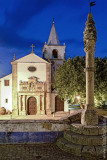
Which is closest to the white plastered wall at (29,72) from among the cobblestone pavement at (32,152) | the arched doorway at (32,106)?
the arched doorway at (32,106)

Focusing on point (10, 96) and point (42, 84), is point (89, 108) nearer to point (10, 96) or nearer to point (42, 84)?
point (42, 84)

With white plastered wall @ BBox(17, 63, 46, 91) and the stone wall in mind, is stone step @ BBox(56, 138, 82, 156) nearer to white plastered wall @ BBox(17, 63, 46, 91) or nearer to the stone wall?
the stone wall

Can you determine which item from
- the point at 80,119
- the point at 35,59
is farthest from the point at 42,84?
the point at 80,119

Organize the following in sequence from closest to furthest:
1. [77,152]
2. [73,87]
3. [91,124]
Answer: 1. [77,152]
2. [91,124]
3. [73,87]

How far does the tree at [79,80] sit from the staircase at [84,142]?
8639mm

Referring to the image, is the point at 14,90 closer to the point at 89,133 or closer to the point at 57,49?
the point at 57,49

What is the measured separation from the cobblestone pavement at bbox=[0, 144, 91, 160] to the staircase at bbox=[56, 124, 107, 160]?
0.79ft

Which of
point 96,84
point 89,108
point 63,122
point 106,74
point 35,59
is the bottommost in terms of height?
point 63,122

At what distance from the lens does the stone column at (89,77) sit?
6.55m

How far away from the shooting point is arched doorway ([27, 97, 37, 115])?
24.1m

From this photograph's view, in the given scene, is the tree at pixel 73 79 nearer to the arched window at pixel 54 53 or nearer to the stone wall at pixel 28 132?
the stone wall at pixel 28 132

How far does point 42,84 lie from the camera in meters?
24.6

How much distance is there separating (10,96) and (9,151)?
794 inches

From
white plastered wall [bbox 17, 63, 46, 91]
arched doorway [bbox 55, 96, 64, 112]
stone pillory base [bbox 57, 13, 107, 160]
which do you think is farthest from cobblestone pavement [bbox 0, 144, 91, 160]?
arched doorway [bbox 55, 96, 64, 112]
